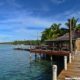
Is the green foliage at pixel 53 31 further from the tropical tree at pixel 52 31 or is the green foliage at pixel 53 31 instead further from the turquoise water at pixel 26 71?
the turquoise water at pixel 26 71

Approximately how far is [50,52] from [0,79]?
1682cm

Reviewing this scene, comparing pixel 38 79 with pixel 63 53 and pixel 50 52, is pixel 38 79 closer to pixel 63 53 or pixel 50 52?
pixel 63 53

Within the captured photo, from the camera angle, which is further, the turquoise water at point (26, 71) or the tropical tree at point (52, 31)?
the tropical tree at point (52, 31)

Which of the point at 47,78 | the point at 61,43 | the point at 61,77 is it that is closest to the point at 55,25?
the point at 61,43

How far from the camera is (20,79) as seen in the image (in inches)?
963

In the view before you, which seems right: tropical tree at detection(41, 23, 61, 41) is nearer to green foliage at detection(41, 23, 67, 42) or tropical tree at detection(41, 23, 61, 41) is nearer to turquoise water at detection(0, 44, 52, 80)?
green foliage at detection(41, 23, 67, 42)

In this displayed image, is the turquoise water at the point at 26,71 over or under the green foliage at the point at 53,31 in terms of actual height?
under

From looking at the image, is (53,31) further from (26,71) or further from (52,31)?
(26,71)

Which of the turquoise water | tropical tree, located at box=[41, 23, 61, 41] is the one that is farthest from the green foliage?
the turquoise water

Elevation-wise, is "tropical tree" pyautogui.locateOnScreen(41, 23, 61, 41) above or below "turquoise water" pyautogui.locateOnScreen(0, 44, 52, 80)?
above

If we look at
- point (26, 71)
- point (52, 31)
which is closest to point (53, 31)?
point (52, 31)

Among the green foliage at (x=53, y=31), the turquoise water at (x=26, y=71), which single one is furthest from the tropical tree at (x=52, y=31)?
the turquoise water at (x=26, y=71)

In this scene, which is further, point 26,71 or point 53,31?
point 53,31

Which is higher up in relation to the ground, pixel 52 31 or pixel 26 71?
pixel 52 31
